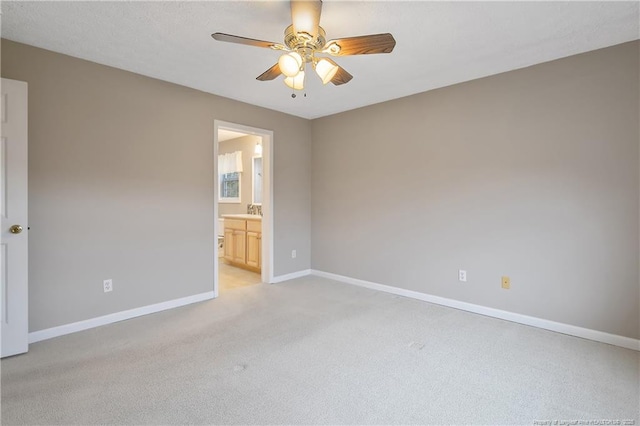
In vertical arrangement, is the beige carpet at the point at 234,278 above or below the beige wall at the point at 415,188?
below

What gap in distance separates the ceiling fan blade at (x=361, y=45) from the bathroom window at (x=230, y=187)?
15.8ft

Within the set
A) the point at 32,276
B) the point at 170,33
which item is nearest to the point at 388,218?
the point at 170,33

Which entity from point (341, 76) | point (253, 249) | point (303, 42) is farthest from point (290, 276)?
point (303, 42)

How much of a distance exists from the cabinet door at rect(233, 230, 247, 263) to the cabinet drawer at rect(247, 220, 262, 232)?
0.16 m

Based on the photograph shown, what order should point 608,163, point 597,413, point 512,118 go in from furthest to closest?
Result: point 512,118 < point 608,163 < point 597,413

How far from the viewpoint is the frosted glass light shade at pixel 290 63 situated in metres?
1.99

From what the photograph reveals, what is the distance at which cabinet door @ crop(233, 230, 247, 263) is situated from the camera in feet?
17.1

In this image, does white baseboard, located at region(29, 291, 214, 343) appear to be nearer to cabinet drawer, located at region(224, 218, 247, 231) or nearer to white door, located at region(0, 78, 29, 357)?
white door, located at region(0, 78, 29, 357)

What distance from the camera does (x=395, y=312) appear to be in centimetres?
335

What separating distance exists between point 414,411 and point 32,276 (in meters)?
2.94

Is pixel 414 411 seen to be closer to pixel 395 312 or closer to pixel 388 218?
pixel 395 312

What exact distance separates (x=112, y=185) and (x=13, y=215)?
0.77 meters

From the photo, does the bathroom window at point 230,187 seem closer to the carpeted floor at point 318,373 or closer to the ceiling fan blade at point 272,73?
the carpeted floor at point 318,373

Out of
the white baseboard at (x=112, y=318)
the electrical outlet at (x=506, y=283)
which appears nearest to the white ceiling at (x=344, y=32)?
the electrical outlet at (x=506, y=283)
